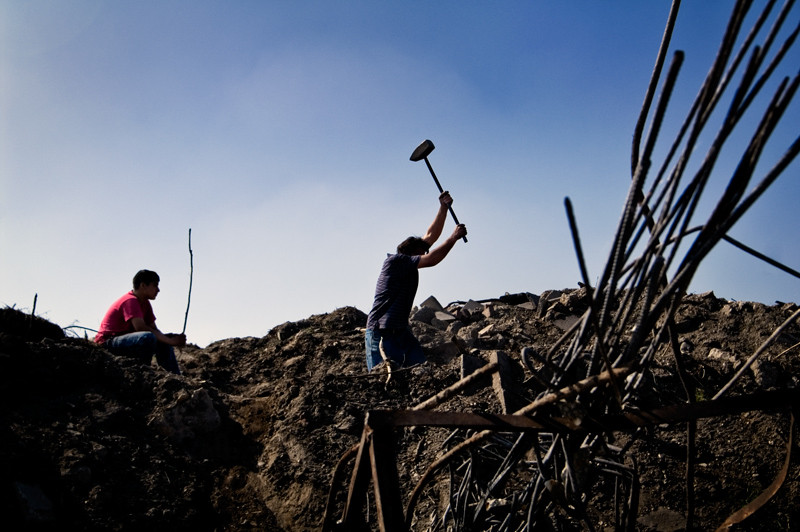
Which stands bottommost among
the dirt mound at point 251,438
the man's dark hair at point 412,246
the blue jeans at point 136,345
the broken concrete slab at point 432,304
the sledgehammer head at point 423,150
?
the dirt mound at point 251,438

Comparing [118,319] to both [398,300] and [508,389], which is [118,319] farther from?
[508,389]

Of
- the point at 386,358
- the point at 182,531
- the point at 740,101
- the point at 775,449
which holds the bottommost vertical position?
the point at 182,531

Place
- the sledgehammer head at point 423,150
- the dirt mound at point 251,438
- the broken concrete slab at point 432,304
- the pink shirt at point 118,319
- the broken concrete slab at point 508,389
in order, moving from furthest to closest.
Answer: the broken concrete slab at point 432,304 < the sledgehammer head at point 423,150 < the pink shirt at point 118,319 < the broken concrete slab at point 508,389 < the dirt mound at point 251,438

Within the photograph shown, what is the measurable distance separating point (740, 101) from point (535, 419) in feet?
3.64

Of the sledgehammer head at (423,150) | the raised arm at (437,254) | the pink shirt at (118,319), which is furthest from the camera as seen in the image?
the sledgehammer head at (423,150)

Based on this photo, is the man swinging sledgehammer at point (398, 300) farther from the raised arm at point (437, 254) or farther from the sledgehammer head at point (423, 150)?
the sledgehammer head at point (423, 150)

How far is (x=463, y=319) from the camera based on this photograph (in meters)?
8.61

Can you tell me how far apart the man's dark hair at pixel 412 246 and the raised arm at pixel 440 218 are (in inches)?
8.2

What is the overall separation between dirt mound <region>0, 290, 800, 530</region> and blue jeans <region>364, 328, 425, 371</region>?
0.22m

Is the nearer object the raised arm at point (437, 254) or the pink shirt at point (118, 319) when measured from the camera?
the raised arm at point (437, 254)

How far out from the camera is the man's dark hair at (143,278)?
5.61 metres

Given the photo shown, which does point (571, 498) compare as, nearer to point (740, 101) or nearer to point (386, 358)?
point (740, 101)

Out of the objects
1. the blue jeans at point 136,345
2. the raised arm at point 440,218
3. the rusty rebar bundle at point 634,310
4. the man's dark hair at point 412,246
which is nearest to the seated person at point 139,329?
the blue jeans at point 136,345

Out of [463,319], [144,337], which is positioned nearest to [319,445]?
[144,337]
